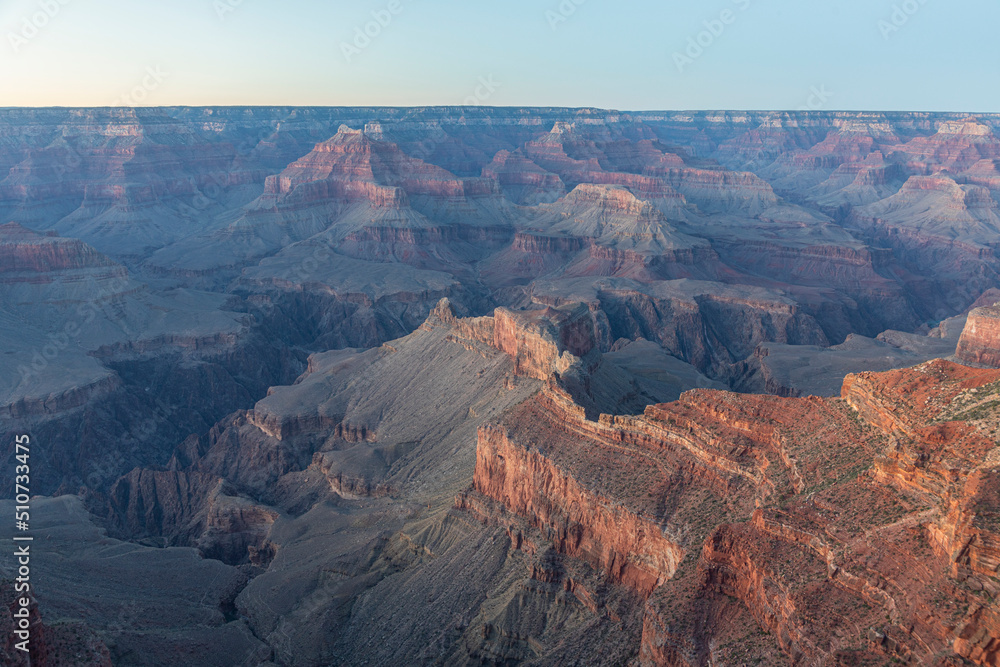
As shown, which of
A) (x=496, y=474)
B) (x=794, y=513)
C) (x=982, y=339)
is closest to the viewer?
(x=794, y=513)

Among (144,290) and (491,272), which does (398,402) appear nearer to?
(144,290)

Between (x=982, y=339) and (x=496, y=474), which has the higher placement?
(x=496, y=474)

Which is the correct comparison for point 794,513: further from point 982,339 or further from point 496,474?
point 982,339

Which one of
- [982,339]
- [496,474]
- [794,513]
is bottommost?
[982,339]

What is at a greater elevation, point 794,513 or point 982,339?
point 794,513

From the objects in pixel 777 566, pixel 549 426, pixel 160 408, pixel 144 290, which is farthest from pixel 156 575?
pixel 144 290

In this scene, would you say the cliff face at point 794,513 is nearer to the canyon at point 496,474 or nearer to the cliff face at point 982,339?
the canyon at point 496,474

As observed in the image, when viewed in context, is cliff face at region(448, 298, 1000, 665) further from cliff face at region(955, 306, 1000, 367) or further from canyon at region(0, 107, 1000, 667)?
cliff face at region(955, 306, 1000, 367)

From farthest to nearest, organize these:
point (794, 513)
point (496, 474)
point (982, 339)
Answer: point (982, 339) < point (496, 474) < point (794, 513)

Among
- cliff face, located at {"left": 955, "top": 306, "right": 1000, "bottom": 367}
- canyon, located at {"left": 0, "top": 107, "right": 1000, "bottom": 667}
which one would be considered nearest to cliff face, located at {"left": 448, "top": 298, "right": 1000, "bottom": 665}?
canyon, located at {"left": 0, "top": 107, "right": 1000, "bottom": 667}

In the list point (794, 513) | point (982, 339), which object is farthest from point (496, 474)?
point (982, 339)

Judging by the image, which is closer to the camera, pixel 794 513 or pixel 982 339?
pixel 794 513
